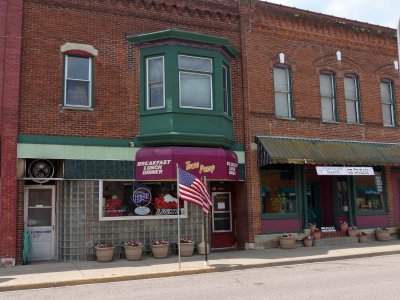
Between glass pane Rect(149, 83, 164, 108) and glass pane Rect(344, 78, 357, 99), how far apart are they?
840 cm

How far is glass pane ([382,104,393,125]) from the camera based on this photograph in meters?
20.4

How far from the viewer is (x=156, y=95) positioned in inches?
612

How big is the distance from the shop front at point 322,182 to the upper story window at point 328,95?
125 cm

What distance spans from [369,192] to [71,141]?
12.4 metres

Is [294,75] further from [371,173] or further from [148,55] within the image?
[148,55]

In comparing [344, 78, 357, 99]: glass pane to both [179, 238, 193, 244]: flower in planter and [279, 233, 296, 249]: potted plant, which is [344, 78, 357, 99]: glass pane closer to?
[279, 233, 296, 249]: potted plant

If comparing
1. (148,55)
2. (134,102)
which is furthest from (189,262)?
(148,55)

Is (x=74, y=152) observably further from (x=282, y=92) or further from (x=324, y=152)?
(x=324, y=152)

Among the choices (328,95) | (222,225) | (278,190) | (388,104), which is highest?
(328,95)

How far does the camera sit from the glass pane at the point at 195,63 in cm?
1566

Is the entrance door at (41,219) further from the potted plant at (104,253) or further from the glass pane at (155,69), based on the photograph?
the glass pane at (155,69)

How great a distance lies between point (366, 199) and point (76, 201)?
11.9 m

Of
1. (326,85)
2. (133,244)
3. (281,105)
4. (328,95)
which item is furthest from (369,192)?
(133,244)

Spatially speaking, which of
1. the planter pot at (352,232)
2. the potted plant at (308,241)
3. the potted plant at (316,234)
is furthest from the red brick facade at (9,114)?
the planter pot at (352,232)
